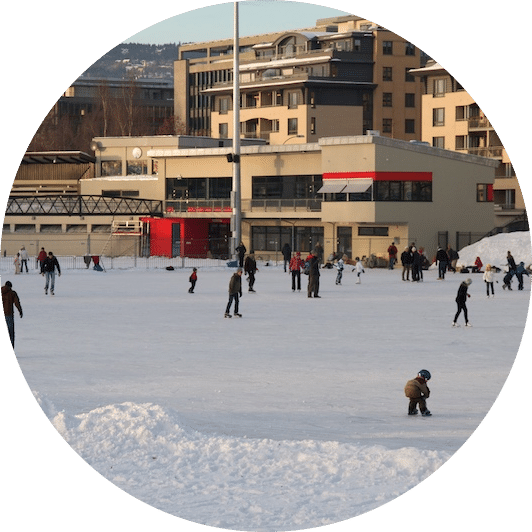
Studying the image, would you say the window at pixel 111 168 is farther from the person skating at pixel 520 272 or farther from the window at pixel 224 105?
the person skating at pixel 520 272

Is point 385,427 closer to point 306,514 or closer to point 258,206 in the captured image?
point 306,514

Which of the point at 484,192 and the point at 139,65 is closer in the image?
the point at 484,192

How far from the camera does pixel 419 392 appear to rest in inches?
597

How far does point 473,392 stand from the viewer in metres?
17.0

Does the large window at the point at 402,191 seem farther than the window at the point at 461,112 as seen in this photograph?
No

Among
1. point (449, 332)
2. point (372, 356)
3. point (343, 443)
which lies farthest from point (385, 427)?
point (449, 332)

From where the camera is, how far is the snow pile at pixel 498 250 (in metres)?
53.4

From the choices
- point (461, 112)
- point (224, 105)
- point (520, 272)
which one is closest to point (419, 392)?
point (520, 272)

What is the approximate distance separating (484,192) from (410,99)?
3805 centimetres

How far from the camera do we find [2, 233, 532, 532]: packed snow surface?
1251 cm

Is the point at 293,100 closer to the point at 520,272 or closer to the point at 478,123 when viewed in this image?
the point at 478,123

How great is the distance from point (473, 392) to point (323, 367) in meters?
3.31

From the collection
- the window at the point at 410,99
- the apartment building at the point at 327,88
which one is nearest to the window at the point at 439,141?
the apartment building at the point at 327,88

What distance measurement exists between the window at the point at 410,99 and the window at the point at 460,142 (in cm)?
1919
